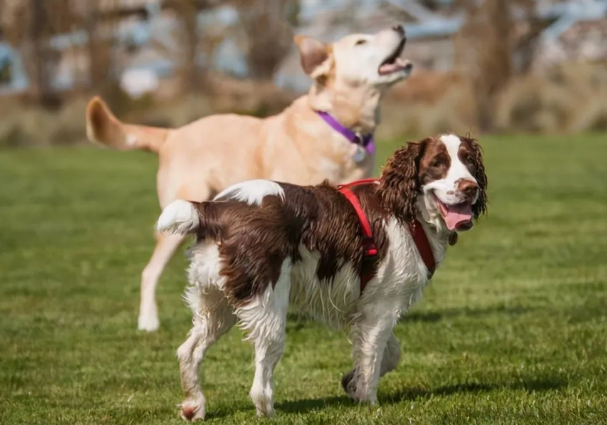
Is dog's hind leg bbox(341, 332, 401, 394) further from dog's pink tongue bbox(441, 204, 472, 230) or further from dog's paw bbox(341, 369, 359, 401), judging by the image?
dog's pink tongue bbox(441, 204, 472, 230)

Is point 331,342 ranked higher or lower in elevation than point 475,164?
lower

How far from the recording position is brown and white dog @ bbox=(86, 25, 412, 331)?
8.30 metres

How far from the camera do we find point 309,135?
833 centimetres

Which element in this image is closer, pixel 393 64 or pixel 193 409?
pixel 193 409

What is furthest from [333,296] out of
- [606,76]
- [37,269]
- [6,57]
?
[6,57]

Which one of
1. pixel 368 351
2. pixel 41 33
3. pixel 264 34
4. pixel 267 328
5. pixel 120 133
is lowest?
pixel 264 34

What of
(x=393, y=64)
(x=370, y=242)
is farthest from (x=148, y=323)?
(x=370, y=242)

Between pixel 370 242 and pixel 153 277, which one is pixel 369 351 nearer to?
pixel 370 242

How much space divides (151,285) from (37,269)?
3.92 meters

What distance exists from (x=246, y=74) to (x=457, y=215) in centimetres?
3767

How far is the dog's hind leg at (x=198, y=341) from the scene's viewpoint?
5918 millimetres

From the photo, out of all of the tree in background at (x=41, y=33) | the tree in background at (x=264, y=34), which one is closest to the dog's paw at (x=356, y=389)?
the tree in background at (x=264, y=34)

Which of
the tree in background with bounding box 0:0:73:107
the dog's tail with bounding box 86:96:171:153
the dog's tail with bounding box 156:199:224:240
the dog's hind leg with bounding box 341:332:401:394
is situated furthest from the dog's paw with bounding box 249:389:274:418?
the tree in background with bounding box 0:0:73:107

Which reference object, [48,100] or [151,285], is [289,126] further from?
[48,100]
